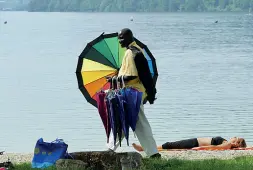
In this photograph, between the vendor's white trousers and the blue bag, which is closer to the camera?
the blue bag

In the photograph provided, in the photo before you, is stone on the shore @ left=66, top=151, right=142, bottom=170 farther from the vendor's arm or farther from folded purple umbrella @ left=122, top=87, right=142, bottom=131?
the vendor's arm

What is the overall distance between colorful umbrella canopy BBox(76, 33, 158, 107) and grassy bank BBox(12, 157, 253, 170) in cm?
169

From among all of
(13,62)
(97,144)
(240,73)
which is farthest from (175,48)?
(97,144)

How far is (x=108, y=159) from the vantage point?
1060 centimetres

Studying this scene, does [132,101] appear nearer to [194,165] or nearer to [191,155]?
[194,165]

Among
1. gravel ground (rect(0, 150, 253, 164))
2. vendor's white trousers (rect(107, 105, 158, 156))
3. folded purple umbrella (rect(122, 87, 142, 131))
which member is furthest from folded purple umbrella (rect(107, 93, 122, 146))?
gravel ground (rect(0, 150, 253, 164))

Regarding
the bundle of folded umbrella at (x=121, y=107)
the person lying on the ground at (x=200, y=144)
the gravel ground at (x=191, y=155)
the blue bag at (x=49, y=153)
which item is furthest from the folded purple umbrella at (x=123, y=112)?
the person lying on the ground at (x=200, y=144)

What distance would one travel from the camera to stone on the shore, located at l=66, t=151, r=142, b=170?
10336 millimetres

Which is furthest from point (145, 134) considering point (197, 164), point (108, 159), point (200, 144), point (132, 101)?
point (200, 144)

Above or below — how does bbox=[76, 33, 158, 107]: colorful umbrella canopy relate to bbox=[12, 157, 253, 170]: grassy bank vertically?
above

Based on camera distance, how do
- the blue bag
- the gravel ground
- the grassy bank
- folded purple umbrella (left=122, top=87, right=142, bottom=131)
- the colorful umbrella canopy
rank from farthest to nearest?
1. the colorful umbrella canopy
2. the gravel ground
3. folded purple umbrella (left=122, top=87, right=142, bottom=131)
4. the blue bag
5. the grassy bank

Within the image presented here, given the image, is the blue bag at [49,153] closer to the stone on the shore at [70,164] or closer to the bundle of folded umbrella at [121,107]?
the stone on the shore at [70,164]

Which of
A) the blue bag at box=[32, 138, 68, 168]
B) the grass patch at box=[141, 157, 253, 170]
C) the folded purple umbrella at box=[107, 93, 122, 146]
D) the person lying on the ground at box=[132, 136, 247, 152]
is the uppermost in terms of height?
the folded purple umbrella at box=[107, 93, 122, 146]

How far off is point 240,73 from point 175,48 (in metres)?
20.0
